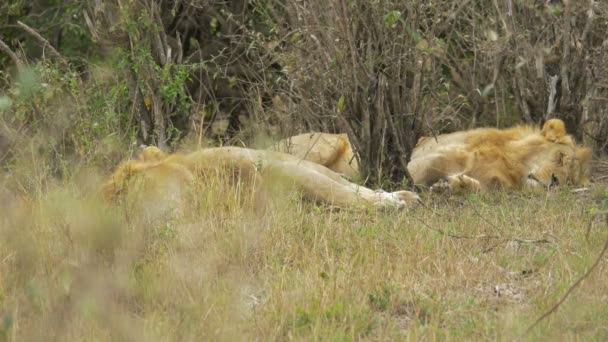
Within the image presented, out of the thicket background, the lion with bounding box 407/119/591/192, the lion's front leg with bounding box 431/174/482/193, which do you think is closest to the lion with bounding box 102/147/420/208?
the thicket background

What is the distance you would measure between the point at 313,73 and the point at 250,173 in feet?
3.47

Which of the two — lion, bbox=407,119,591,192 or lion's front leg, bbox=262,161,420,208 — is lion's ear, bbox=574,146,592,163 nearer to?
lion, bbox=407,119,591,192

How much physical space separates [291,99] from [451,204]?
Answer: 1680 millimetres

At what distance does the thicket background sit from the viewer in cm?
656

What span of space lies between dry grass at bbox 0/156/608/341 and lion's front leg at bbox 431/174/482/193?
4.31 ft

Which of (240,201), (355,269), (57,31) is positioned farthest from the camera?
(57,31)

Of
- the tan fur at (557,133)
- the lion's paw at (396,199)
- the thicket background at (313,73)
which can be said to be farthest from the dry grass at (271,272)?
the tan fur at (557,133)

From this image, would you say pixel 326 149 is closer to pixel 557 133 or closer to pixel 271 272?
pixel 557 133

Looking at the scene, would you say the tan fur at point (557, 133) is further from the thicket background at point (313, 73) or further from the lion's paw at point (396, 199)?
the lion's paw at point (396, 199)

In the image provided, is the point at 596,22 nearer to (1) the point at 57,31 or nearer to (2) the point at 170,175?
(2) the point at 170,175

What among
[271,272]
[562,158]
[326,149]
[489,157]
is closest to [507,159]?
[489,157]

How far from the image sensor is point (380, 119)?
6.80 metres

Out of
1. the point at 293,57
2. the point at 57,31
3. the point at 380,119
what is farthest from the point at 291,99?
A: the point at 57,31

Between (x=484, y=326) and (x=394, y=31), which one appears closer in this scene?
(x=484, y=326)
